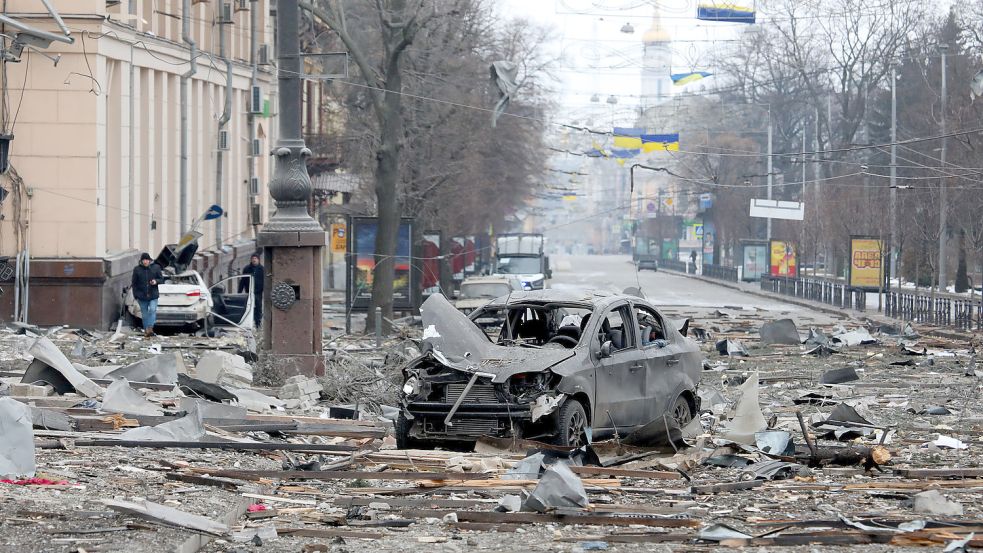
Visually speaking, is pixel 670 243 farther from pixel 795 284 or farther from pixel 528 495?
pixel 528 495

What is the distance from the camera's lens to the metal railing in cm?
8269

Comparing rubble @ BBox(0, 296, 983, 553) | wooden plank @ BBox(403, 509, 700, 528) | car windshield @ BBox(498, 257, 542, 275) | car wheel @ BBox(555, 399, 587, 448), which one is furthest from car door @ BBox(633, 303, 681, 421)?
car windshield @ BBox(498, 257, 542, 275)

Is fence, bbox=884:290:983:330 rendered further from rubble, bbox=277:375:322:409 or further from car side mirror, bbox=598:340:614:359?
car side mirror, bbox=598:340:614:359

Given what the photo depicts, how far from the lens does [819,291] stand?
56.4m

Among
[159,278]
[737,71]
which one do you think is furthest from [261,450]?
[737,71]

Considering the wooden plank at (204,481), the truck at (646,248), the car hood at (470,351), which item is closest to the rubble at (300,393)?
the car hood at (470,351)

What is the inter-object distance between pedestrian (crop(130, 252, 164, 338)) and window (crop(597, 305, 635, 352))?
54.4 feet

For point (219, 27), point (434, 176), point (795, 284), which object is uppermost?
point (219, 27)

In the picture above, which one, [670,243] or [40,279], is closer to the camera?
[40,279]

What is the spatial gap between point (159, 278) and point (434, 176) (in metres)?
17.9

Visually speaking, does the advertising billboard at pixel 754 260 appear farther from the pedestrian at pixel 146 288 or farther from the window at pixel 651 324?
the window at pixel 651 324

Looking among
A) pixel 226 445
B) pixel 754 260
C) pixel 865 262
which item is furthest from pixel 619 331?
pixel 754 260

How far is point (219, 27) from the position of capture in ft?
143

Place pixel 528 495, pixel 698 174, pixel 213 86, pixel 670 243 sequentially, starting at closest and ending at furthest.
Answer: pixel 528 495 → pixel 213 86 → pixel 698 174 → pixel 670 243
